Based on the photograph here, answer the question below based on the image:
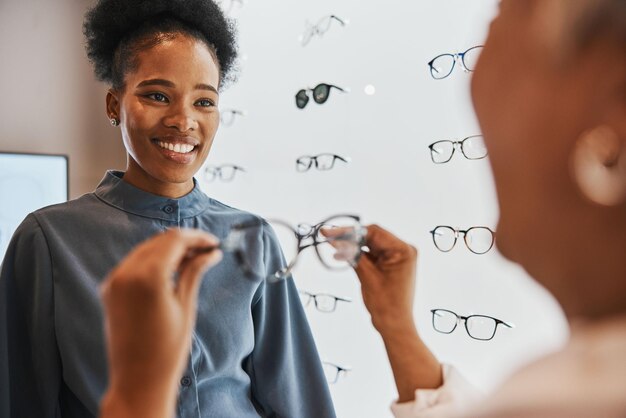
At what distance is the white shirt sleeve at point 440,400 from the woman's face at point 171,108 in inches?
17.4

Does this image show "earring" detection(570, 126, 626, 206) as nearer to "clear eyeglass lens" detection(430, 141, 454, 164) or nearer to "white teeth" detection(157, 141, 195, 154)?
"white teeth" detection(157, 141, 195, 154)

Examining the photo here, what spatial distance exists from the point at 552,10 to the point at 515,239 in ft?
0.38

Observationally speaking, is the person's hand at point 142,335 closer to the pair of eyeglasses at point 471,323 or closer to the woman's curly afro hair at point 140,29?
the woman's curly afro hair at point 140,29

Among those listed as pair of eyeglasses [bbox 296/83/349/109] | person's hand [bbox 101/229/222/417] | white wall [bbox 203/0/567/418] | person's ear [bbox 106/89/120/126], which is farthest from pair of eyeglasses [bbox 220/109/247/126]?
person's hand [bbox 101/229/222/417]

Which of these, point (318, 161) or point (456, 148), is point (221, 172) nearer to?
point (318, 161)

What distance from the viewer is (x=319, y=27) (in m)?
1.31

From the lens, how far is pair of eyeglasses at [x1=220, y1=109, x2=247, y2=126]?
158 centimetres

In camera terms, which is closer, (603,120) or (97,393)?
(603,120)

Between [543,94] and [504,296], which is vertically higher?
[543,94]

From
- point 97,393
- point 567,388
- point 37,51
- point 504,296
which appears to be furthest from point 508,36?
point 37,51

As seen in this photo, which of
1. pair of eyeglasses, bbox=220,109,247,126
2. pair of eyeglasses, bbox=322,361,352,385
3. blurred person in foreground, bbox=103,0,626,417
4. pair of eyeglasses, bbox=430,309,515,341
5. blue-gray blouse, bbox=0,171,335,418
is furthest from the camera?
pair of eyeglasses, bbox=220,109,247,126

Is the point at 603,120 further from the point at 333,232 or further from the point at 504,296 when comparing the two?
the point at 504,296

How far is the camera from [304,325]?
831 mm

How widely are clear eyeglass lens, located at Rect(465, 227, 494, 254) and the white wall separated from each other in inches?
0.6
